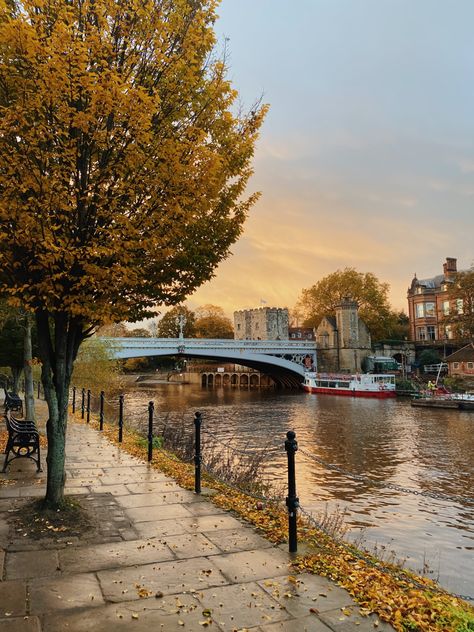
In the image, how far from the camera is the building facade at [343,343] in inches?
2707

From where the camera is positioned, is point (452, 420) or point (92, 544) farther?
point (452, 420)

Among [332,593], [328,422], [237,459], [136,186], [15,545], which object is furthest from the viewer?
[328,422]

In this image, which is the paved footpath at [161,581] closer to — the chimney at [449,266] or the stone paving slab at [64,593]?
the stone paving slab at [64,593]

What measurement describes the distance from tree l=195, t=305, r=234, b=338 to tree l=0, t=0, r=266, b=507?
9917 centimetres

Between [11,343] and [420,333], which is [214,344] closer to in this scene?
[420,333]

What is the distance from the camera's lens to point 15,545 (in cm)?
558

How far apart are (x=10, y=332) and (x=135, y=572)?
54.5ft

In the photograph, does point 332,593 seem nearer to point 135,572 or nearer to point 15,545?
point 135,572

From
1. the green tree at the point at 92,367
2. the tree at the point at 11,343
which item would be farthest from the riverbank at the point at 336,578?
the green tree at the point at 92,367

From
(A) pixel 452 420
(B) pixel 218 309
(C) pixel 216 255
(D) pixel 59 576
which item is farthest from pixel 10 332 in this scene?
(B) pixel 218 309

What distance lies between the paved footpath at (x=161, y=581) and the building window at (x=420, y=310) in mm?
75221

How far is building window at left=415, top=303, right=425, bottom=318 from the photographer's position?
7700 centimetres

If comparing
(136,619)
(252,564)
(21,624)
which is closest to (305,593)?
(252,564)

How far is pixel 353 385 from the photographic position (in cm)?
5212
